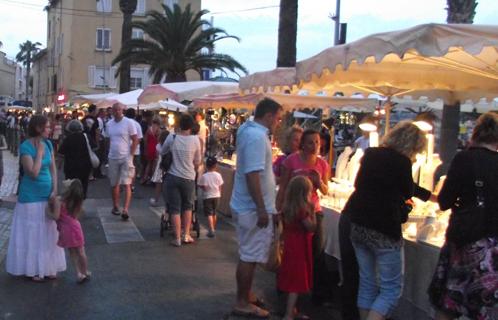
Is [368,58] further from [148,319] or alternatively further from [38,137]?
[38,137]

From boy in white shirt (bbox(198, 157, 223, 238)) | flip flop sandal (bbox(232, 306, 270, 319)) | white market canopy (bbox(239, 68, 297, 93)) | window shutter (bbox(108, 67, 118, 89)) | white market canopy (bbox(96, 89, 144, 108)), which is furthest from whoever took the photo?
window shutter (bbox(108, 67, 118, 89))

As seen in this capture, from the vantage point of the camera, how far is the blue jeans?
4.39m

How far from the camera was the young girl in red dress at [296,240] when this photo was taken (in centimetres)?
508

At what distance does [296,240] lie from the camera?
16.9 ft

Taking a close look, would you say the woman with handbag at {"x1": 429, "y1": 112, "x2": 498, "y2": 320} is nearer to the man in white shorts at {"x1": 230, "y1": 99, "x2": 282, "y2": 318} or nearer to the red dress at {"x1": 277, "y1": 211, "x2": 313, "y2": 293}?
→ the red dress at {"x1": 277, "y1": 211, "x2": 313, "y2": 293}

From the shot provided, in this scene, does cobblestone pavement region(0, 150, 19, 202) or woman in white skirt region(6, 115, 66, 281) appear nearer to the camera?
woman in white skirt region(6, 115, 66, 281)

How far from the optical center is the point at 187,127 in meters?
7.94

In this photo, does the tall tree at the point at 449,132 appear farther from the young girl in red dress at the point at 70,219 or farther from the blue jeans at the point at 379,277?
the young girl in red dress at the point at 70,219

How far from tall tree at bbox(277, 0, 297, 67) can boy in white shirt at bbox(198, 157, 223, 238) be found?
4.45m

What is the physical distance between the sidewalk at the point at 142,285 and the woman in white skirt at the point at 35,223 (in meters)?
0.18

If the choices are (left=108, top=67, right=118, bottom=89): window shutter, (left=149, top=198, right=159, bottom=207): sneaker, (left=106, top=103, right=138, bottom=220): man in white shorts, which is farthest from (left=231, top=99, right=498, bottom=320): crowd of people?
(left=108, top=67, right=118, bottom=89): window shutter

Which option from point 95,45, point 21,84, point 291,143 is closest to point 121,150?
point 291,143

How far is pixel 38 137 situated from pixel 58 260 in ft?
4.40

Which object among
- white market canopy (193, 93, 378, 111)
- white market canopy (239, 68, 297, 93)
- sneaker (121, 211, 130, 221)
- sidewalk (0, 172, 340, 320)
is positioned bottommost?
sidewalk (0, 172, 340, 320)
